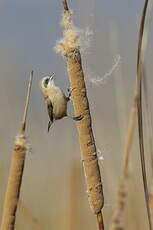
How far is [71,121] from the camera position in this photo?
123 centimetres

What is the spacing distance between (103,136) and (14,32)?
22.5 inches

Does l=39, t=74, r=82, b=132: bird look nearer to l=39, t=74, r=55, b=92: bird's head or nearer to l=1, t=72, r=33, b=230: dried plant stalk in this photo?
l=39, t=74, r=55, b=92: bird's head

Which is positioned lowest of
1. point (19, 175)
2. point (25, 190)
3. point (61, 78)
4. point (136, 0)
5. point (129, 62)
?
point (19, 175)

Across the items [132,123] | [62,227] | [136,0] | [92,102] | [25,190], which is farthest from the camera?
[25,190]

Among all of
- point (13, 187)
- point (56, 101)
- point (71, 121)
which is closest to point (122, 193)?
point (13, 187)

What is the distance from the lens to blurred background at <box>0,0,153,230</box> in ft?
3.10

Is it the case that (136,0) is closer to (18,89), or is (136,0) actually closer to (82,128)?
(18,89)

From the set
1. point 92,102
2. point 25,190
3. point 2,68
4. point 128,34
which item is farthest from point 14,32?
point 92,102

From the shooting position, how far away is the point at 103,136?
1118 millimetres

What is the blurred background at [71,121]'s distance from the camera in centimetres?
94

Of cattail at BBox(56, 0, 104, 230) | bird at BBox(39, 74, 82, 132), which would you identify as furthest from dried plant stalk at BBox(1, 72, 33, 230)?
bird at BBox(39, 74, 82, 132)

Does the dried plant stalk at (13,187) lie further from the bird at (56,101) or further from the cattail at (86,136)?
the bird at (56,101)

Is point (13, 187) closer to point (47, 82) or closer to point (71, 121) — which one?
point (47, 82)

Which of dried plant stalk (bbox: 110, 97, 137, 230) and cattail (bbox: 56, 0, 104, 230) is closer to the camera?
dried plant stalk (bbox: 110, 97, 137, 230)
